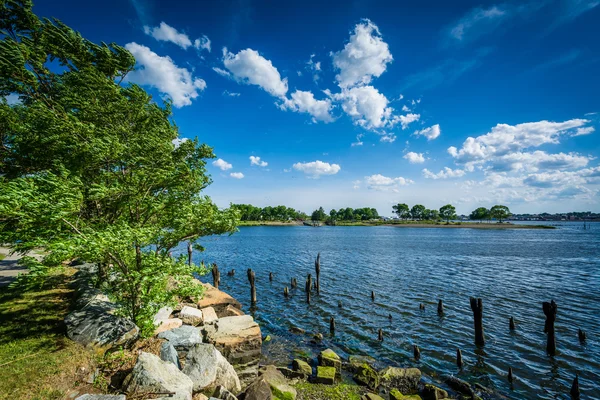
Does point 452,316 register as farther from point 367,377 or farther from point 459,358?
point 367,377

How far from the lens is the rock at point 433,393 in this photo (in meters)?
11.4

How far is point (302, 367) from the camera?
43.5 ft

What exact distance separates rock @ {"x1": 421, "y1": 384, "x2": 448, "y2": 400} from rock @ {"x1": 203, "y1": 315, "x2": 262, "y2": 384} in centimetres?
766

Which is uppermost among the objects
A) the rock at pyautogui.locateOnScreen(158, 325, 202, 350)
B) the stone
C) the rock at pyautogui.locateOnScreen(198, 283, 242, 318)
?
the rock at pyautogui.locateOnScreen(158, 325, 202, 350)

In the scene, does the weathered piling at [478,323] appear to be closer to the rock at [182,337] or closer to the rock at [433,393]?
the rock at [433,393]

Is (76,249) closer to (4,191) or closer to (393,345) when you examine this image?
(4,191)

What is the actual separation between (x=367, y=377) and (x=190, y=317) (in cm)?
991

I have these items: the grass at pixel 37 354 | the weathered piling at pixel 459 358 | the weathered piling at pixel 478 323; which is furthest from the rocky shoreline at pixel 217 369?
the weathered piling at pixel 478 323

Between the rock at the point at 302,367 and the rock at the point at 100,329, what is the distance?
7592mm

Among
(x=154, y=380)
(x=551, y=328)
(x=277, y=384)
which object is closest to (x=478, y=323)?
(x=551, y=328)

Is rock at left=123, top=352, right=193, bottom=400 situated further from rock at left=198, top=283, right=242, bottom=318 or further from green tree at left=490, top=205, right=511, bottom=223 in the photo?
green tree at left=490, top=205, right=511, bottom=223

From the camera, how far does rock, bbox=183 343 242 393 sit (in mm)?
9711

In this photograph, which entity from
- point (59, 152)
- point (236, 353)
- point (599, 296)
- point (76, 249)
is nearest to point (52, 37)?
point (59, 152)

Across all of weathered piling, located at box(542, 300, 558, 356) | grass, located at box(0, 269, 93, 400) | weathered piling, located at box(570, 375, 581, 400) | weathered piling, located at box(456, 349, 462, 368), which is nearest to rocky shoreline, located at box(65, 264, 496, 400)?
grass, located at box(0, 269, 93, 400)
